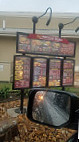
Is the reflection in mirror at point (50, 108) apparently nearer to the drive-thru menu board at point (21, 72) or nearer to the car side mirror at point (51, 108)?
the car side mirror at point (51, 108)

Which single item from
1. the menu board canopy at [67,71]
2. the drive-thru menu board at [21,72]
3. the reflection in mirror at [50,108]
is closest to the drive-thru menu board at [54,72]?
the menu board canopy at [67,71]

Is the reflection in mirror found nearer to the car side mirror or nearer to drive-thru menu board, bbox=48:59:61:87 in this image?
the car side mirror

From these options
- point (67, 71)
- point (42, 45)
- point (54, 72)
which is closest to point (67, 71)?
point (67, 71)

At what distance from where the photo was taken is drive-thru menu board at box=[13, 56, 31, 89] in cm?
469

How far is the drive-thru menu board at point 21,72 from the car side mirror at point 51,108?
299cm

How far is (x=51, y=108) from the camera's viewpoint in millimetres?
1743

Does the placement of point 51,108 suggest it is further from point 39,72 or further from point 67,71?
point 67,71

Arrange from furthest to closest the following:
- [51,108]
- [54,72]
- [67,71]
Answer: [67,71]
[54,72]
[51,108]

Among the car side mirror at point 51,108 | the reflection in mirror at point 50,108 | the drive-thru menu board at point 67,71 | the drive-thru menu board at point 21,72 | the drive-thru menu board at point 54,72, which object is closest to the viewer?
the car side mirror at point 51,108

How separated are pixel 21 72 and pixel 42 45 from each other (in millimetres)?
1091

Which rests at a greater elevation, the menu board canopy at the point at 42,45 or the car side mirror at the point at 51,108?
the menu board canopy at the point at 42,45

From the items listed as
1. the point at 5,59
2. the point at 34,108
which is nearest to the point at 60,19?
the point at 5,59

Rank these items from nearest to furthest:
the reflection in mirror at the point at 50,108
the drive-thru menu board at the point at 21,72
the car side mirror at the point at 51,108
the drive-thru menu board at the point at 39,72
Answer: the car side mirror at the point at 51,108
the reflection in mirror at the point at 50,108
the drive-thru menu board at the point at 21,72
the drive-thru menu board at the point at 39,72

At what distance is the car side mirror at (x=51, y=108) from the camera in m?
1.38
